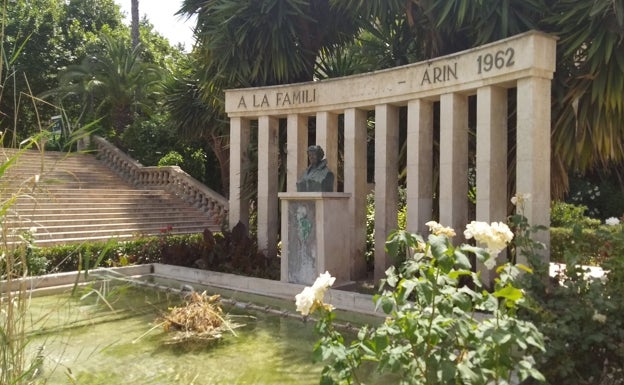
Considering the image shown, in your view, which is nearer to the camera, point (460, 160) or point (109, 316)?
point (109, 316)

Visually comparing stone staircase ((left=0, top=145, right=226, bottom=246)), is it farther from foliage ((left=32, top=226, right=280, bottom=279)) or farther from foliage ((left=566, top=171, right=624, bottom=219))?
foliage ((left=566, top=171, right=624, bottom=219))

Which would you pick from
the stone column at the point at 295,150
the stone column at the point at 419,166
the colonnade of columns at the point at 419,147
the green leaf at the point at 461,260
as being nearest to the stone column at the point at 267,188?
the colonnade of columns at the point at 419,147

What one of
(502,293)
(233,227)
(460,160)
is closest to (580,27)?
(460,160)

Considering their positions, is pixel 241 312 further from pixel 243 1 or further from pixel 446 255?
pixel 243 1

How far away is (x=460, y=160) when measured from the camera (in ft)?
27.0

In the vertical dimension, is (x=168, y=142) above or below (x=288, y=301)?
above

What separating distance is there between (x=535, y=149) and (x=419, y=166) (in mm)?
2079

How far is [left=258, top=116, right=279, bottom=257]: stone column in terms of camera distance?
10.7 metres

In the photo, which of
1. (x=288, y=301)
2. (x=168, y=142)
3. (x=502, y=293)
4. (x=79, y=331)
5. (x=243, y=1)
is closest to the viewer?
(x=502, y=293)

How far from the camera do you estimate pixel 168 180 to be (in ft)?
62.7

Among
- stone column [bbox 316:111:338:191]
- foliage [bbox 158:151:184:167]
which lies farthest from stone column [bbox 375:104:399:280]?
foliage [bbox 158:151:184:167]

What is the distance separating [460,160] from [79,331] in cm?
598

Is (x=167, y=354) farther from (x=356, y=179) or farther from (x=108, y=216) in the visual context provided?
(x=108, y=216)

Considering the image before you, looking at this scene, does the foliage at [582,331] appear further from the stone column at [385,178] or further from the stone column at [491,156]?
the stone column at [385,178]
